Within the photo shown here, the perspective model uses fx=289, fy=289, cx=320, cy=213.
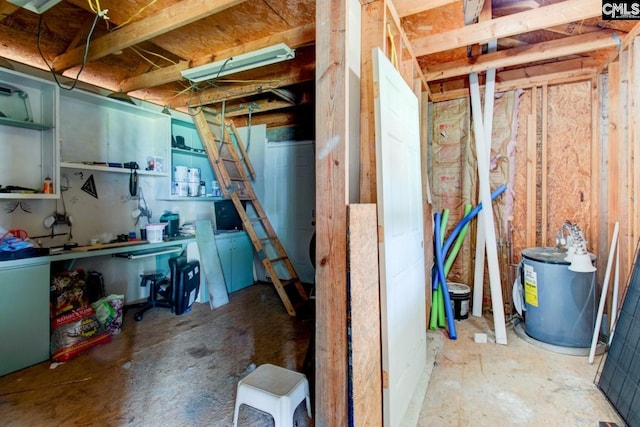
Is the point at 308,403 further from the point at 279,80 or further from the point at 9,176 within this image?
the point at 9,176

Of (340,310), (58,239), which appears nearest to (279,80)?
(340,310)

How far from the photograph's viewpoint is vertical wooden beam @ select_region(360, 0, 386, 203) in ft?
5.26

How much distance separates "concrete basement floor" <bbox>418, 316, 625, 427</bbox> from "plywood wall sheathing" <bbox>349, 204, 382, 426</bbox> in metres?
0.59

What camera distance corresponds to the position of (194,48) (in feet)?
8.64

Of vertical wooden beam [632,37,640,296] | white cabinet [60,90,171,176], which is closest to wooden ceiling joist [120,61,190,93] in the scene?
white cabinet [60,90,171,176]

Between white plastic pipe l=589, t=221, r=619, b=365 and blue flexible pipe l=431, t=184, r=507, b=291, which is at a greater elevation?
blue flexible pipe l=431, t=184, r=507, b=291

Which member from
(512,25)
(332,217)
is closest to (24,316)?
(332,217)

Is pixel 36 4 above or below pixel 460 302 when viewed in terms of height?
above

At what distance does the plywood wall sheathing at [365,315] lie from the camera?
1256mm

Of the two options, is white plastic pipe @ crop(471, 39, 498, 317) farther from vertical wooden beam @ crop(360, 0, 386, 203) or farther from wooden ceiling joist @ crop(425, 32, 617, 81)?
vertical wooden beam @ crop(360, 0, 386, 203)

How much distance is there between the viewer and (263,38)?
242 cm

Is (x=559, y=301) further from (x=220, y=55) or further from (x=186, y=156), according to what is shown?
(x=186, y=156)

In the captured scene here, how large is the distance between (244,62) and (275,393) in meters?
2.48

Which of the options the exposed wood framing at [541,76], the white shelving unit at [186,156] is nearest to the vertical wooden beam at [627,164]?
the exposed wood framing at [541,76]
